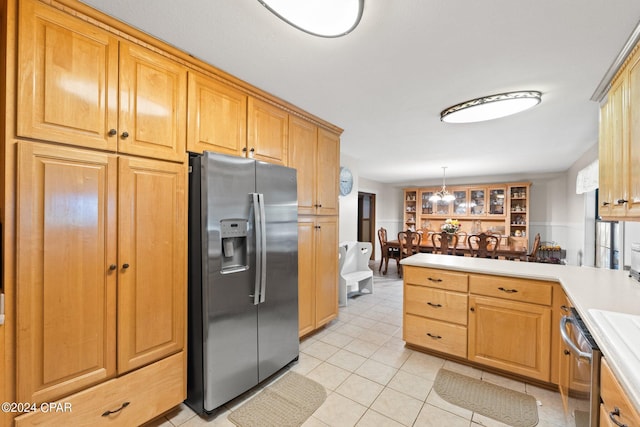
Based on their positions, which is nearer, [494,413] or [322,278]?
[494,413]

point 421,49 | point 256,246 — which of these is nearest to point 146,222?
point 256,246

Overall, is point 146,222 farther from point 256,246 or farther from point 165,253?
point 256,246

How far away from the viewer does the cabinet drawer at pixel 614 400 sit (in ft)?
2.61

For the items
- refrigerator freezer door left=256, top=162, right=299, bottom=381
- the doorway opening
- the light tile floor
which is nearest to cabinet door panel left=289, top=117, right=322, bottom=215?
refrigerator freezer door left=256, top=162, right=299, bottom=381

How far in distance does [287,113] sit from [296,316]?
176cm

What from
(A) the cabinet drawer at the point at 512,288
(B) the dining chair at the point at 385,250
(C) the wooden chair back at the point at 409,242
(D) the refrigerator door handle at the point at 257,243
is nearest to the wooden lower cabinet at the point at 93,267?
(D) the refrigerator door handle at the point at 257,243

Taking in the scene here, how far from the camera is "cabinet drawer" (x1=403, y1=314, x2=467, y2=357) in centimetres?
228

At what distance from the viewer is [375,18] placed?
133cm

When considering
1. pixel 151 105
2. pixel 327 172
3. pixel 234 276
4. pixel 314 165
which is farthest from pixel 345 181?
pixel 151 105

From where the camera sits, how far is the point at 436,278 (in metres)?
2.39

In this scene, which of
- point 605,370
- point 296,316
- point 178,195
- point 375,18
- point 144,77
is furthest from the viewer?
point 296,316

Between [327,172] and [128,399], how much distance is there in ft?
7.54

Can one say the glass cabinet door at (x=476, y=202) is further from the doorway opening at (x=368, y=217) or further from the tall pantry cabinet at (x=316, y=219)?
the tall pantry cabinet at (x=316, y=219)

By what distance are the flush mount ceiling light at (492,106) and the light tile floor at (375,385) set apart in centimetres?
211
